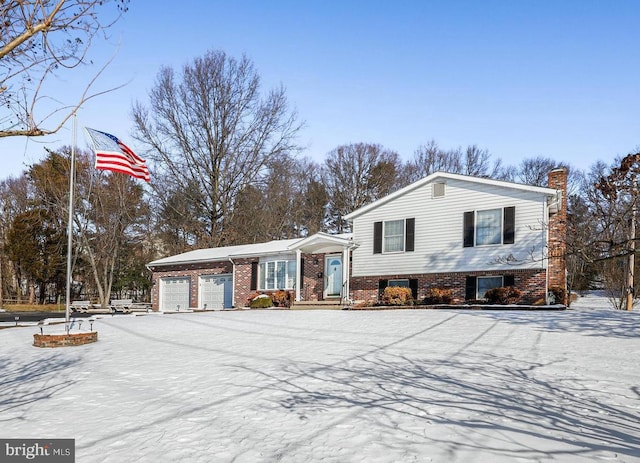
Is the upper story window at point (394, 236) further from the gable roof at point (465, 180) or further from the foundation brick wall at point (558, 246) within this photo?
the foundation brick wall at point (558, 246)

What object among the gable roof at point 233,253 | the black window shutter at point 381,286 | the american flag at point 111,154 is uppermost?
the american flag at point 111,154

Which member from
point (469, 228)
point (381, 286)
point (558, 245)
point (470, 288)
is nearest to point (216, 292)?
point (381, 286)

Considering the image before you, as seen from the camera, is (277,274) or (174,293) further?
(174,293)

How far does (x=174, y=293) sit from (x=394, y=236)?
15073 millimetres

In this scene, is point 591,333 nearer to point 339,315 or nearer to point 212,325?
point 339,315

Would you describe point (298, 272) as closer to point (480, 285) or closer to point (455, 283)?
point (455, 283)

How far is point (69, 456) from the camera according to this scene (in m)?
5.16

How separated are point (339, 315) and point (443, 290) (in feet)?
16.4

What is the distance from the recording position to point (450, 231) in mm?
21281

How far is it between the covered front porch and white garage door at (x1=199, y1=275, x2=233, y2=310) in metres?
5.49

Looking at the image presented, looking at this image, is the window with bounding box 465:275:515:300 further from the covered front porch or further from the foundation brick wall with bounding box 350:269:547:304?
the covered front porch

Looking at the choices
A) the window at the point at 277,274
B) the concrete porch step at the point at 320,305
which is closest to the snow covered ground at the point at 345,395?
the concrete porch step at the point at 320,305

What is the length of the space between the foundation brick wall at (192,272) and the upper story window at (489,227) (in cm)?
1326

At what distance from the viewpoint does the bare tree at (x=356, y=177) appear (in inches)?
1682
